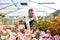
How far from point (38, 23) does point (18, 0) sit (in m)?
1.63

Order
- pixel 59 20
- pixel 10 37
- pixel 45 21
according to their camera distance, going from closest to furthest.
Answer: pixel 10 37 < pixel 59 20 < pixel 45 21

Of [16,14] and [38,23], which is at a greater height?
[38,23]

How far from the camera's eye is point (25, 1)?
3.33 m

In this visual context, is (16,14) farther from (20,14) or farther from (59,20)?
(59,20)

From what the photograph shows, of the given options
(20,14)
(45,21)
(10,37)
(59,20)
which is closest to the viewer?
(10,37)

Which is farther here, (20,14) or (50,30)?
(20,14)

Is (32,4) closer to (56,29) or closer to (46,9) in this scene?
(46,9)

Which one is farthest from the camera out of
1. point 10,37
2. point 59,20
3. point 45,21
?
point 45,21

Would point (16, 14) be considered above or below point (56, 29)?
below

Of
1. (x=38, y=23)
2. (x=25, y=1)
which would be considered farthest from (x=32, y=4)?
(x=38, y=23)

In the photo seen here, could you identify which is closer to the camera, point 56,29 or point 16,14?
point 56,29

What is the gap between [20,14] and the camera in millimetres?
3316

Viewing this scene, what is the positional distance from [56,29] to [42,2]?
1836 mm

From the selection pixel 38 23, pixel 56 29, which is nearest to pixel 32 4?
pixel 38 23
